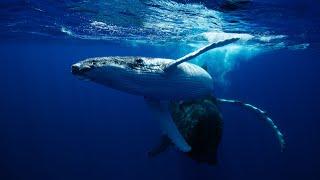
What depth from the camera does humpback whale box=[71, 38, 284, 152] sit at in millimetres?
4180

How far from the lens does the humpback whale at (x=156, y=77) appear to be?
4180 millimetres

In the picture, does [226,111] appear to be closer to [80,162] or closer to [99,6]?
[80,162]

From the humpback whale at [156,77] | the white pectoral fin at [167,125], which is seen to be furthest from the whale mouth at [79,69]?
the white pectoral fin at [167,125]

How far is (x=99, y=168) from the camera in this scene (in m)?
35.1

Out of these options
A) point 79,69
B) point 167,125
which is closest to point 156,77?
point 79,69

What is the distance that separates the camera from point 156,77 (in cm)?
467

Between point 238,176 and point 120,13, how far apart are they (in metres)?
22.2

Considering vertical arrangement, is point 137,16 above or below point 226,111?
above

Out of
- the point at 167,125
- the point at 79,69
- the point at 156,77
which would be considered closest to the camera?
the point at 79,69

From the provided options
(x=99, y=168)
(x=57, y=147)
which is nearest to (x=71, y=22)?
(x=99, y=168)

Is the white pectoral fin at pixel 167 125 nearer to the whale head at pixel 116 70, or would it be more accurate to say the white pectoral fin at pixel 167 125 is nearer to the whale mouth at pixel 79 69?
the whale head at pixel 116 70

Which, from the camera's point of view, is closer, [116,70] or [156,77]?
[116,70]

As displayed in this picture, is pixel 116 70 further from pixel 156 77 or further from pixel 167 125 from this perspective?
pixel 167 125

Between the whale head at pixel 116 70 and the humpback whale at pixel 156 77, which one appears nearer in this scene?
the whale head at pixel 116 70
